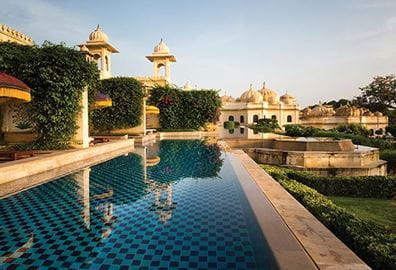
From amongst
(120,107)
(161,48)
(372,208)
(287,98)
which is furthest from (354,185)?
(287,98)

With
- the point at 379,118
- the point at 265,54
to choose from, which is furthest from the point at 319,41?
the point at 379,118

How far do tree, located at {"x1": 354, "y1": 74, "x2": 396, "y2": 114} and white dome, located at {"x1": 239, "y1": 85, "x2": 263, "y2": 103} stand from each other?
64.6 ft

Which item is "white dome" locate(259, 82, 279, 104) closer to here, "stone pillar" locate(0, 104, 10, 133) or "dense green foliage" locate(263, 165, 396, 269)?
"stone pillar" locate(0, 104, 10, 133)

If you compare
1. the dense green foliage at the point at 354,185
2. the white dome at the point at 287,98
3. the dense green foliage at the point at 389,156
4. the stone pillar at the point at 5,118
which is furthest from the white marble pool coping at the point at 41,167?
the white dome at the point at 287,98

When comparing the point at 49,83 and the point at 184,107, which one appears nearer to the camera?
the point at 49,83

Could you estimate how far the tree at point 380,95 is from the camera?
1810 inches

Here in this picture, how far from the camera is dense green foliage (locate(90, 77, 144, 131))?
2084 centimetres

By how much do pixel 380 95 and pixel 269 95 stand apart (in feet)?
60.9

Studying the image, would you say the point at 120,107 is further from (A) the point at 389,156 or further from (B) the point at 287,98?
(B) the point at 287,98

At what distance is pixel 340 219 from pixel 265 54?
58.4 feet

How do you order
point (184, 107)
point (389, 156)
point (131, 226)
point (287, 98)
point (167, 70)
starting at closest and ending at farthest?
point (131, 226)
point (389, 156)
point (184, 107)
point (167, 70)
point (287, 98)

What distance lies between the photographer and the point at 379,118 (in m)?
44.1

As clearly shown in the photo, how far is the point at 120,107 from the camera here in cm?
2106

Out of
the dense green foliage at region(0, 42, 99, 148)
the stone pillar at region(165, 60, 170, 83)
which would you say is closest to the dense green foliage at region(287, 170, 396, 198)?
the dense green foliage at region(0, 42, 99, 148)
